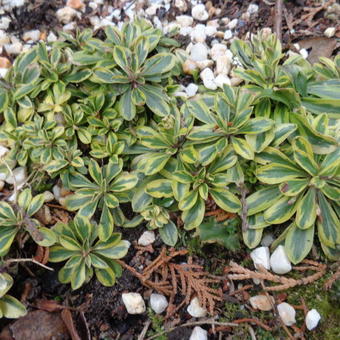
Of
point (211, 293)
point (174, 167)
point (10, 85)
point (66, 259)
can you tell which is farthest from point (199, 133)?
point (10, 85)

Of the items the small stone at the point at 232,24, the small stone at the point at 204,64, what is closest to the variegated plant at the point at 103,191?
the small stone at the point at 204,64

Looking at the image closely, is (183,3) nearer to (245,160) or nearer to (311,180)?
(245,160)

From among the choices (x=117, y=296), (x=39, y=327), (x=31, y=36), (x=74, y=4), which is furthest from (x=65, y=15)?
(x=39, y=327)

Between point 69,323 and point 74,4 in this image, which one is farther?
point 74,4

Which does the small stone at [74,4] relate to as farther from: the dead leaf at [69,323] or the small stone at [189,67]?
the dead leaf at [69,323]

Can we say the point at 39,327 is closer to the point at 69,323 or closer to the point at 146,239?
the point at 69,323
